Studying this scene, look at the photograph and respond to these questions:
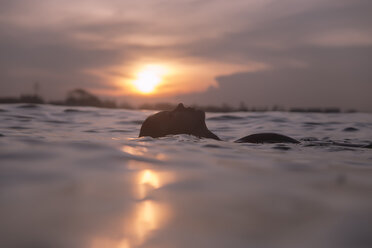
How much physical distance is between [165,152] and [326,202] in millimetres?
1829

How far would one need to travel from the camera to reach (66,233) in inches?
48.6

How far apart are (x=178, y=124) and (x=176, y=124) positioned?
34mm

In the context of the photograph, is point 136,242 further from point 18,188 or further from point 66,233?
point 18,188

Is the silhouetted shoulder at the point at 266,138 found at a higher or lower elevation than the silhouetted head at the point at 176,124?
lower

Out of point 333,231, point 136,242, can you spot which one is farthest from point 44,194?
point 333,231

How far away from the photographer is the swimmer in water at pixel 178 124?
4.95 meters

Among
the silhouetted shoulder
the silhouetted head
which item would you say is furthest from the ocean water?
the silhouetted shoulder

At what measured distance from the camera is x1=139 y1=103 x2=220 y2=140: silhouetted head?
4.95 metres

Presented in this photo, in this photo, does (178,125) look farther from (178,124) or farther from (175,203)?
(175,203)

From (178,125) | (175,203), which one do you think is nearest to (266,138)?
(178,125)

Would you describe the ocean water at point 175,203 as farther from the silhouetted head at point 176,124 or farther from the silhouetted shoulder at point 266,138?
the silhouetted shoulder at point 266,138

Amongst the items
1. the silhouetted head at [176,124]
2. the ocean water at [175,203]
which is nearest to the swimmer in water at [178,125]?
the silhouetted head at [176,124]

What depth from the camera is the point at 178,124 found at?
16.4ft

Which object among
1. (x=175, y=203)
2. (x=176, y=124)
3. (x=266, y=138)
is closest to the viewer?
(x=175, y=203)
